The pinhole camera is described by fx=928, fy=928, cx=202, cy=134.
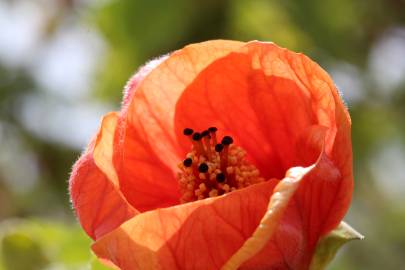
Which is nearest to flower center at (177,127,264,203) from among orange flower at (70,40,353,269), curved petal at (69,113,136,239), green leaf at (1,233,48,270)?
orange flower at (70,40,353,269)

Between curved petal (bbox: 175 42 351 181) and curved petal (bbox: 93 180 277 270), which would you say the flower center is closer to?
curved petal (bbox: 175 42 351 181)

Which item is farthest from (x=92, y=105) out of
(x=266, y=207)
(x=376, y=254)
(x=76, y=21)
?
(x=266, y=207)

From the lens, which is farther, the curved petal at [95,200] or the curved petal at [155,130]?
the curved petal at [155,130]

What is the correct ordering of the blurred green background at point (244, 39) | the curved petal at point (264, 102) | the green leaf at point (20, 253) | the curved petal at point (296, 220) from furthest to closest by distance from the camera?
the blurred green background at point (244, 39) < the green leaf at point (20, 253) < the curved petal at point (264, 102) < the curved petal at point (296, 220)

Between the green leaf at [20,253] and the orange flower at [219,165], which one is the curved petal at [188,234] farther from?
the green leaf at [20,253]

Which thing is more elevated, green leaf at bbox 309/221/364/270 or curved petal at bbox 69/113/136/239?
curved petal at bbox 69/113/136/239

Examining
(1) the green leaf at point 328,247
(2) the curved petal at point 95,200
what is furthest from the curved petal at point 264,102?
(2) the curved petal at point 95,200

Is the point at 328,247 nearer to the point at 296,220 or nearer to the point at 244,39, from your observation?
the point at 296,220
